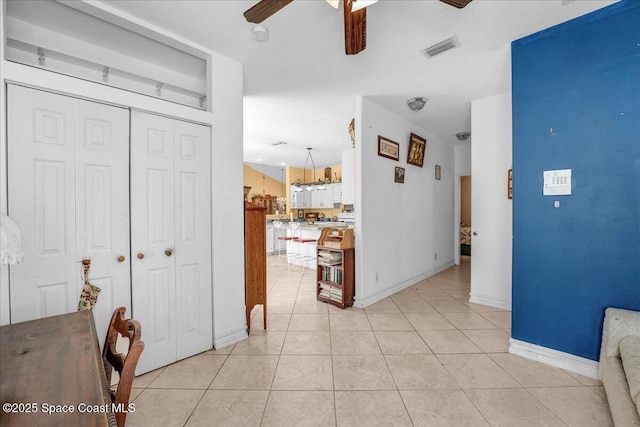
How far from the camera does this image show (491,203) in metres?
3.63

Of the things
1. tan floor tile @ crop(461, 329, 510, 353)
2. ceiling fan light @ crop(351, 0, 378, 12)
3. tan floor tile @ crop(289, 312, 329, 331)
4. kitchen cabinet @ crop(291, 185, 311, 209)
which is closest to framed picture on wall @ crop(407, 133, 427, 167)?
tan floor tile @ crop(461, 329, 510, 353)

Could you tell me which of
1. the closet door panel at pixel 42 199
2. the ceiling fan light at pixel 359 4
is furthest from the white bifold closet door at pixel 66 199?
the ceiling fan light at pixel 359 4

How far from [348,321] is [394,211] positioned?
6.05 ft

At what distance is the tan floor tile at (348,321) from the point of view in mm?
2945

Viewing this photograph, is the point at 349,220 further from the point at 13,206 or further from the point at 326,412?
the point at 13,206

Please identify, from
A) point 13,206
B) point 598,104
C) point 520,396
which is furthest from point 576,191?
point 13,206

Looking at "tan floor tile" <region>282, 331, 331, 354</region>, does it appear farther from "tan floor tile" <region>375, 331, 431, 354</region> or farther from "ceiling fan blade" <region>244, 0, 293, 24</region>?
"ceiling fan blade" <region>244, 0, 293, 24</region>

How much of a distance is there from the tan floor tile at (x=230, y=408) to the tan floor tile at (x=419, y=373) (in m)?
1.04

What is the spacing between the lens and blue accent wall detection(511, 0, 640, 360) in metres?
1.91

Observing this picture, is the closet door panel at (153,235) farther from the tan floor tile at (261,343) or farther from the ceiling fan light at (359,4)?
the ceiling fan light at (359,4)

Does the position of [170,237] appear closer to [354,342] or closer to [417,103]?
[354,342]

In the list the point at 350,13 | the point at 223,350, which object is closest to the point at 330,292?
the point at 223,350

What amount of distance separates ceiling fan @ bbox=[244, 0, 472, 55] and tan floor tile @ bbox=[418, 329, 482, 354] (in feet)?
8.74

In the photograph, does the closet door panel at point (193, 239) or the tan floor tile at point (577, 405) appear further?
the closet door panel at point (193, 239)
